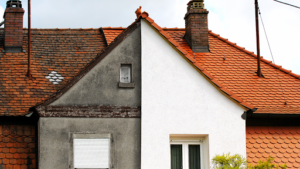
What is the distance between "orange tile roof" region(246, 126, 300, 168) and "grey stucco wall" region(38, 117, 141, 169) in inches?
134

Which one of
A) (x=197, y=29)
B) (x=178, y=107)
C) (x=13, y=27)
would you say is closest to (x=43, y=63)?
(x=13, y=27)

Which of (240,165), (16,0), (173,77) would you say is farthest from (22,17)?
(240,165)

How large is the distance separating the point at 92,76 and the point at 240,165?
4459mm

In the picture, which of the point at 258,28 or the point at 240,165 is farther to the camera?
the point at 258,28

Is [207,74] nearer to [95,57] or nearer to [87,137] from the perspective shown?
[95,57]

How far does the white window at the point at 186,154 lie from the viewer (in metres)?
11.2

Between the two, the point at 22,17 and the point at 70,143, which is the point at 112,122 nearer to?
the point at 70,143

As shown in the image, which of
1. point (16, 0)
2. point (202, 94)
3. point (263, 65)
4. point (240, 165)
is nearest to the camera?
point (240, 165)

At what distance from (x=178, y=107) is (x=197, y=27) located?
559 centimetres

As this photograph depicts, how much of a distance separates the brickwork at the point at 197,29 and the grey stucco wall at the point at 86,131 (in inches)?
218

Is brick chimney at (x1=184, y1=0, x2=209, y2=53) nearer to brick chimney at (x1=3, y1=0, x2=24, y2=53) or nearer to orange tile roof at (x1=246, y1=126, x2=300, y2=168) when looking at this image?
orange tile roof at (x1=246, y1=126, x2=300, y2=168)

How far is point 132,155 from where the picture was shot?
10.6m

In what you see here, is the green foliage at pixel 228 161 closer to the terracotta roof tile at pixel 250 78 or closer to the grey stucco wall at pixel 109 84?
the terracotta roof tile at pixel 250 78

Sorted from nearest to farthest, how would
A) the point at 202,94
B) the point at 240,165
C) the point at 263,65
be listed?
the point at 240,165 < the point at 202,94 < the point at 263,65
